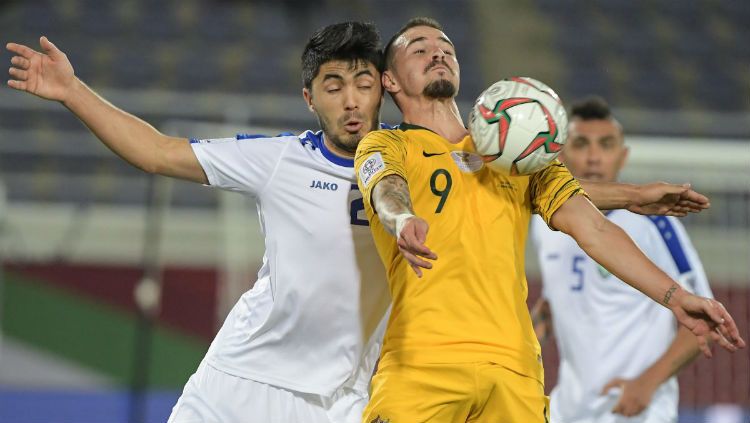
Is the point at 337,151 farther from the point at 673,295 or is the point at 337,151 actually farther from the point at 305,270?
the point at 673,295

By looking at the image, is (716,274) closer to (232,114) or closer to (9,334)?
(232,114)

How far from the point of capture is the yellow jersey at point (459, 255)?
11.5ft

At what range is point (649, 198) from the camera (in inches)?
154

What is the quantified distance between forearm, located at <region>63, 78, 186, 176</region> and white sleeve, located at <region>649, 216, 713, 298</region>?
2790 millimetres

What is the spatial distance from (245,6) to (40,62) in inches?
510

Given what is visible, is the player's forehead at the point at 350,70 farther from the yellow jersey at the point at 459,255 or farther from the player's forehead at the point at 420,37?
the yellow jersey at the point at 459,255

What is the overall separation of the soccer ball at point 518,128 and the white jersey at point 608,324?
81.9 inches

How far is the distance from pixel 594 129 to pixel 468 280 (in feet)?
8.19

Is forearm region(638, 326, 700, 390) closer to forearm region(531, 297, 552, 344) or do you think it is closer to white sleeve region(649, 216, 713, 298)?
white sleeve region(649, 216, 713, 298)

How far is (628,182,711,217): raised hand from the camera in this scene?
385cm

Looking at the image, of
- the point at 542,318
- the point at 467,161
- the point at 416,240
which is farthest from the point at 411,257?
the point at 542,318

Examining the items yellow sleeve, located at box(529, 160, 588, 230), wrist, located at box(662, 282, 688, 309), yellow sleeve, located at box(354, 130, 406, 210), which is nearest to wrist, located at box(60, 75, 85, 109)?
yellow sleeve, located at box(354, 130, 406, 210)

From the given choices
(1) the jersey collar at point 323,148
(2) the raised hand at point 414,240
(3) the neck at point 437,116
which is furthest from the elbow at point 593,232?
(1) the jersey collar at point 323,148

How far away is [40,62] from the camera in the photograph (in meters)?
3.83
